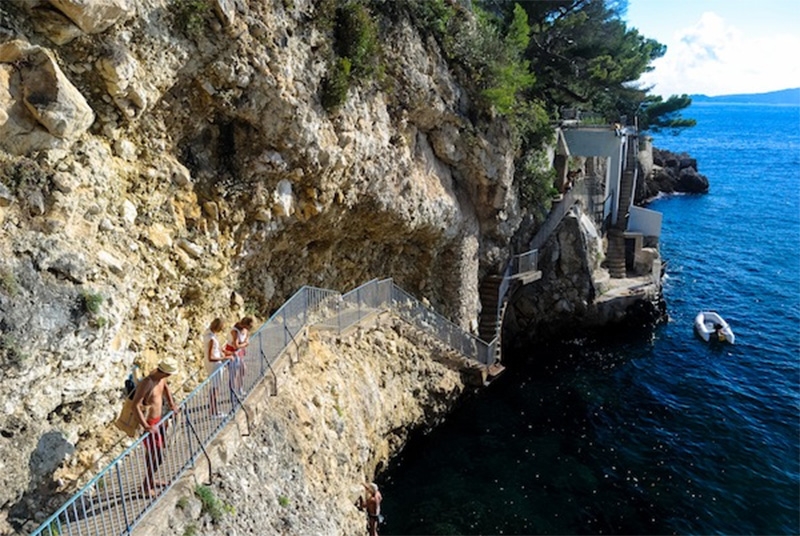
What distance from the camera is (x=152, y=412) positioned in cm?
827

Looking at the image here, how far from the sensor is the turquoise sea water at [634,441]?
16062mm

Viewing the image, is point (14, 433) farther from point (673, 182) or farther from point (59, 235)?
point (673, 182)

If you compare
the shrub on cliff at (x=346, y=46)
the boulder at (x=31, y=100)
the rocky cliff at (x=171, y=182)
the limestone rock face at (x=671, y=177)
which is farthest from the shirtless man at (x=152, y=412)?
the limestone rock face at (x=671, y=177)

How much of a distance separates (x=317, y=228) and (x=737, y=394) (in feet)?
61.1

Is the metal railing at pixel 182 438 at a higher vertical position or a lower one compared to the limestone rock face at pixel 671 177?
higher

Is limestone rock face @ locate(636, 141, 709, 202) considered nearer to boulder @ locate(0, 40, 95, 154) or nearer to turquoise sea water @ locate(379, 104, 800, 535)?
turquoise sea water @ locate(379, 104, 800, 535)

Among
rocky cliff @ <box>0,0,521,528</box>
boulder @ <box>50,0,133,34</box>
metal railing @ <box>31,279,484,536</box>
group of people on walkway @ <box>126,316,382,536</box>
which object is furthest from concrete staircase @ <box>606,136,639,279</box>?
boulder @ <box>50,0,133,34</box>

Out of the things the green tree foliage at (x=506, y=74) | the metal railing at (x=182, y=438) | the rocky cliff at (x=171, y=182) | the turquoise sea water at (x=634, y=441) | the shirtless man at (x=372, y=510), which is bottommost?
the turquoise sea water at (x=634, y=441)

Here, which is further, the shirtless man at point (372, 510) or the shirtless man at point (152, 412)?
the shirtless man at point (372, 510)

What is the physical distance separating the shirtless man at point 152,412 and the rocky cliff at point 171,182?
1017 mm

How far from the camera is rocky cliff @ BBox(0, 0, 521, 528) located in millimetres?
7941

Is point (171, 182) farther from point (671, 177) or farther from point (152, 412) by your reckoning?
point (671, 177)

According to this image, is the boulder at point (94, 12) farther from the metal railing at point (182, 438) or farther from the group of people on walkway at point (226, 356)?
the metal railing at point (182, 438)

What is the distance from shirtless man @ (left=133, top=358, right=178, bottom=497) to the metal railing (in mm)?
22
